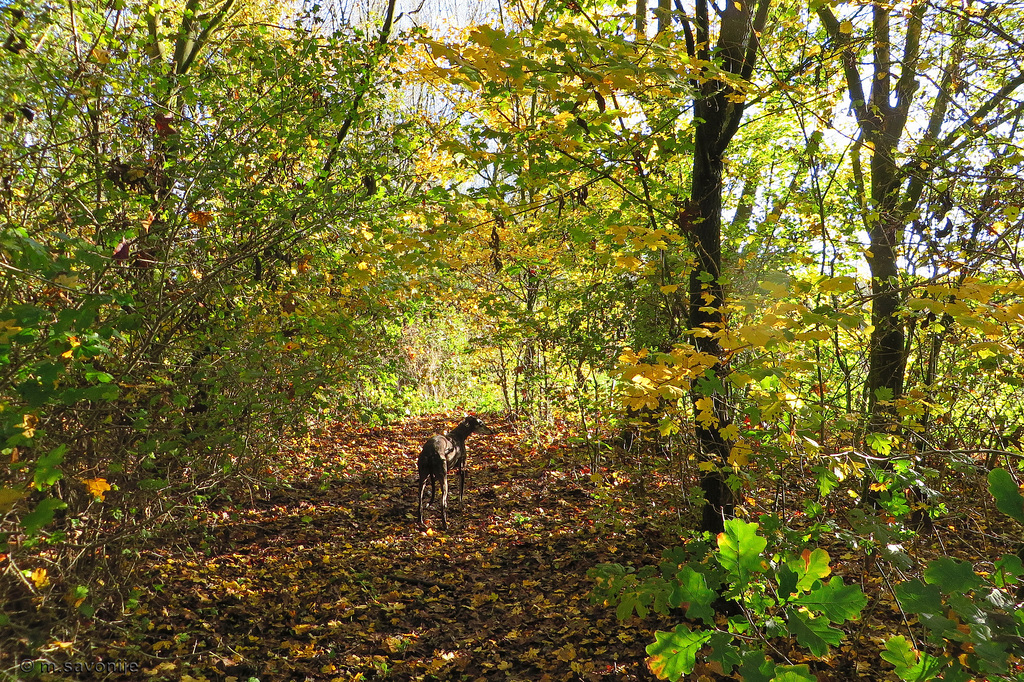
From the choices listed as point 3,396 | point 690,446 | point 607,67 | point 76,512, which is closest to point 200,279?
point 3,396

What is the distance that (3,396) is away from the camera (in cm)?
285

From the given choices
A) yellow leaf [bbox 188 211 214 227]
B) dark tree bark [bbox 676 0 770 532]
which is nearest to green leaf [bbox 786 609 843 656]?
dark tree bark [bbox 676 0 770 532]

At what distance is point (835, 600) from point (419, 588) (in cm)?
465

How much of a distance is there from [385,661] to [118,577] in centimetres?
202

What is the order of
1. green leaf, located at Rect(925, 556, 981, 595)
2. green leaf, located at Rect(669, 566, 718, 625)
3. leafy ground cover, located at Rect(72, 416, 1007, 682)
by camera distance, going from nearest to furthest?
green leaf, located at Rect(925, 556, 981, 595) < green leaf, located at Rect(669, 566, 718, 625) < leafy ground cover, located at Rect(72, 416, 1007, 682)

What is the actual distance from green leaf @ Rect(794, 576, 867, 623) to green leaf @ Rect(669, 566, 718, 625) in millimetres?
183

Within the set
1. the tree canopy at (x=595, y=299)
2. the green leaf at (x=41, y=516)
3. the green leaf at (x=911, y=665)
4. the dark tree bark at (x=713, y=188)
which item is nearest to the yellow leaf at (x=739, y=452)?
the tree canopy at (x=595, y=299)

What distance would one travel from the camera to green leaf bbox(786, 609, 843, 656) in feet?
3.50

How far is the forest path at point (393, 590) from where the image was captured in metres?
3.95

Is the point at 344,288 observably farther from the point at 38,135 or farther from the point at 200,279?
the point at 38,135

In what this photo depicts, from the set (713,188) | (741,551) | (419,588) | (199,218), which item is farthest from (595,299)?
(741,551)

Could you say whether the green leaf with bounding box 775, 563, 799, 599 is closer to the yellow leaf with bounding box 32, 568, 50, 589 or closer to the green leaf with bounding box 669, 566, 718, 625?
the green leaf with bounding box 669, 566, 718, 625

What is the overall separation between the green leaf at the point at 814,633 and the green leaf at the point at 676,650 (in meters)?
0.18

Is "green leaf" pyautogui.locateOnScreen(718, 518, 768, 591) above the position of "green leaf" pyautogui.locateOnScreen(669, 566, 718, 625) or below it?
above
